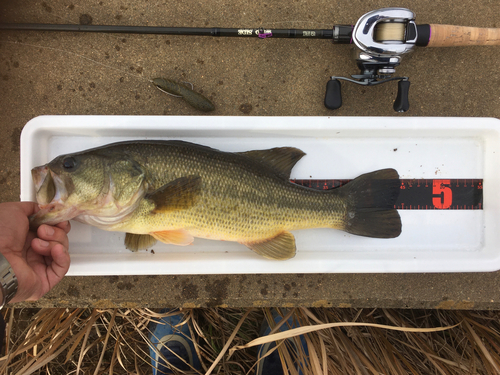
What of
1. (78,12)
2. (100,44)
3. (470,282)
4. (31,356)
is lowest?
(31,356)

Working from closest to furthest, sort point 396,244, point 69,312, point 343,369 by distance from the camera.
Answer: point 343,369
point 396,244
point 69,312

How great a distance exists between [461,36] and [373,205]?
4.07ft

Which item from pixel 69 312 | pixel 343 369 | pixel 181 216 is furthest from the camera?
pixel 69 312

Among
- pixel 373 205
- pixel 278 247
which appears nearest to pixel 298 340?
pixel 278 247

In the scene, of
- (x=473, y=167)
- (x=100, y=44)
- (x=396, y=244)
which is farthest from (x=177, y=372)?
(x=473, y=167)

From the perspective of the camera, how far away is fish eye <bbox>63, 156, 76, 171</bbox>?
157 centimetres

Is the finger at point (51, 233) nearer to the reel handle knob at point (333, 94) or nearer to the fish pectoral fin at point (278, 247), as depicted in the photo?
the fish pectoral fin at point (278, 247)

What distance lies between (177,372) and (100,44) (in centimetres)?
252

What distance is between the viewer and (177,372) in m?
2.31

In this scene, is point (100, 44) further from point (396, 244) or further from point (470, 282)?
point (470, 282)

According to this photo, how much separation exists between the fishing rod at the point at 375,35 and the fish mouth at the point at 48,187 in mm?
1066

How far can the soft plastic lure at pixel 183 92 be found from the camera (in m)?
2.05

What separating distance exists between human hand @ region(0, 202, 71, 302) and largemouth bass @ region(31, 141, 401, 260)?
0.09 meters

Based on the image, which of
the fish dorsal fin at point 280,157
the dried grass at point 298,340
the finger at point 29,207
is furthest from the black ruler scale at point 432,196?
the finger at point 29,207
